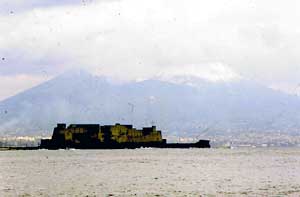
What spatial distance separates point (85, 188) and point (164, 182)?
43.1 ft

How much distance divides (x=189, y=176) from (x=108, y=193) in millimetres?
31246

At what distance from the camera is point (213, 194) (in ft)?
256

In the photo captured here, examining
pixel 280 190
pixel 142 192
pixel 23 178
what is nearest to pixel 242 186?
pixel 280 190

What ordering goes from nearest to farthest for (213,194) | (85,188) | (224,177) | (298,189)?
Result: (213,194) → (298,189) → (85,188) → (224,177)

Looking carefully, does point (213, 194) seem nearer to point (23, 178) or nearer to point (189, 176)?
point (189, 176)

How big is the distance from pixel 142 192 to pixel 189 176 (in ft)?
97.4

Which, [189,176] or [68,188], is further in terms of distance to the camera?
[189,176]

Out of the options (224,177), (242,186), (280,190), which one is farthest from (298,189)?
(224,177)

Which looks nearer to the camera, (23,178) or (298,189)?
(298,189)

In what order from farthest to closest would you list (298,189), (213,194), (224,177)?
(224,177) < (298,189) < (213,194)

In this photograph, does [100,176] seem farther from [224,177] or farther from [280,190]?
[280,190]

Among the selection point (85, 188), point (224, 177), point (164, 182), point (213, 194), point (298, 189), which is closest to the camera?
point (213, 194)

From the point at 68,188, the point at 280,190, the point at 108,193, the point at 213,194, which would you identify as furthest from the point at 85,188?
the point at 280,190

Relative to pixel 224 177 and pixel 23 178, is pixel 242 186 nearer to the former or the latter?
pixel 224 177
